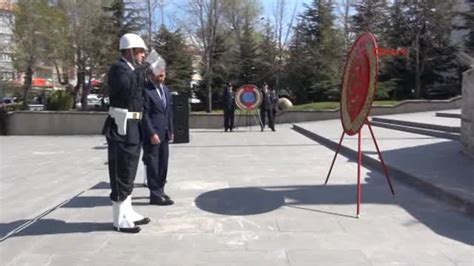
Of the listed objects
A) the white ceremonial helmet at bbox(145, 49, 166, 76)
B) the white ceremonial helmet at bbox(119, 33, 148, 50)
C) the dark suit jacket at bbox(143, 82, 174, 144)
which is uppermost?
the white ceremonial helmet at bbox(119, 33, 148, 50)

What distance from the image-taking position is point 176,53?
43.8 meters

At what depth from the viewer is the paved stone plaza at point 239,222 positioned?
204 inches

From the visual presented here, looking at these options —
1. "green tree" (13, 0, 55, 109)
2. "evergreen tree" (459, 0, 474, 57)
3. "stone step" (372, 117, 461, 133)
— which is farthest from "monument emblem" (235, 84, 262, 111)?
"evergreen tree" (459, 0, 474, 57)

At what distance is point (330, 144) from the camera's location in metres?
15.7

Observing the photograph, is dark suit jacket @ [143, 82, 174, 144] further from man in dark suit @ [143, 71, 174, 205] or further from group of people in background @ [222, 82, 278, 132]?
group of people in background @ [222, 82, 278, 132]

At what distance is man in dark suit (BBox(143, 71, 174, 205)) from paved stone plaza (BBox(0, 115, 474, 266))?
1.00 feet

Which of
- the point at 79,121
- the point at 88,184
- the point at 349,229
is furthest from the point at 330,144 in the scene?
the point at 79,121

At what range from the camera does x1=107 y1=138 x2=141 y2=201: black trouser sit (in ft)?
19.7

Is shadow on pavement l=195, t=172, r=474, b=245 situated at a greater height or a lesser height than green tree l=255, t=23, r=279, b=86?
lesser

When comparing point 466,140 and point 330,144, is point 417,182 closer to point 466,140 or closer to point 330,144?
point 466,140

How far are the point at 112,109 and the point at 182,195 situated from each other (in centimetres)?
252

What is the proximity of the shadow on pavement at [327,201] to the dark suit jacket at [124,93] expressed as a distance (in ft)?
5.29

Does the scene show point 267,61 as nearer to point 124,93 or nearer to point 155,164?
point 155,164

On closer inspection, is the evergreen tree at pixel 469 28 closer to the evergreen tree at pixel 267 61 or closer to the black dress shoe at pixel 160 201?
the evergreen tree at pixel 267 61
